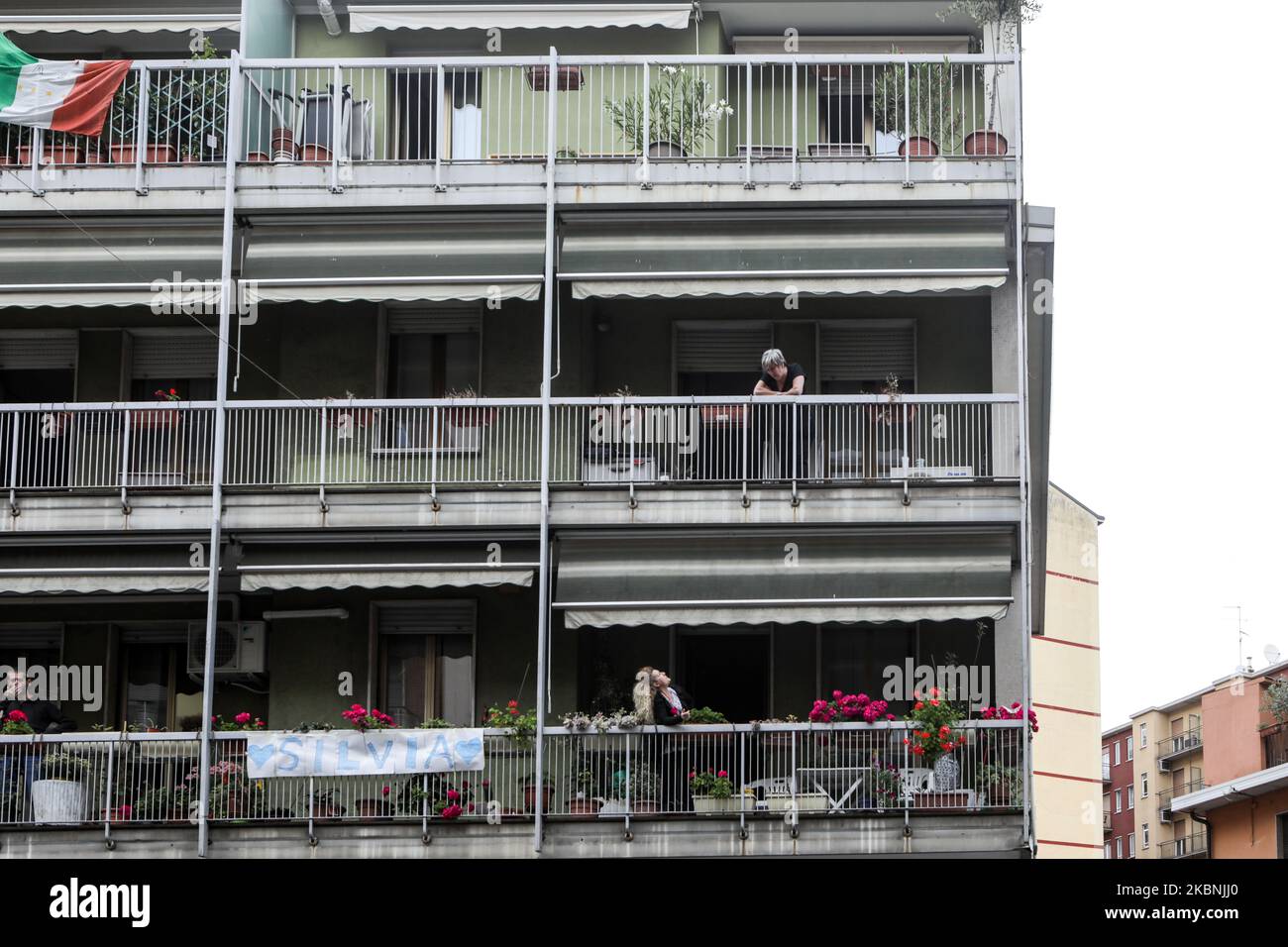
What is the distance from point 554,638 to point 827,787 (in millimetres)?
3469

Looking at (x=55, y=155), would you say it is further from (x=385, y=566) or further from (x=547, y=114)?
(x=385, y=566)

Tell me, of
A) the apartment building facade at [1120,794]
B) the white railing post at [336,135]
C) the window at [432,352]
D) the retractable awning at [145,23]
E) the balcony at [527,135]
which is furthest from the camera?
the apartment building facade at [1120,794]

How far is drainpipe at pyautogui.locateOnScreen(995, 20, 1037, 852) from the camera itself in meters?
19.6

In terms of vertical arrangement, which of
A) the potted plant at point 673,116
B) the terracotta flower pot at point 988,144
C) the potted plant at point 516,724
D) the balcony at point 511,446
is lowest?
the potted plant at point 516,724

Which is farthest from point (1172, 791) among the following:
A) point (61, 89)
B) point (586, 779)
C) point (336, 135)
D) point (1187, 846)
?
point (61, 89)

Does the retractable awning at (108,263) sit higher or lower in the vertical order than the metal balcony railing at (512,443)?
higher

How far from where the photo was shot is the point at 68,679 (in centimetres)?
2264

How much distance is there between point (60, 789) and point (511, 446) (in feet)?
18.7

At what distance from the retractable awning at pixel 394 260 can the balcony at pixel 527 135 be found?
29 centimetres

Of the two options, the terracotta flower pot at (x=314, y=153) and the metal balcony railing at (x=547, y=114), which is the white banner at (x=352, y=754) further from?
the terracotta flower pot at (x=314, y=153)

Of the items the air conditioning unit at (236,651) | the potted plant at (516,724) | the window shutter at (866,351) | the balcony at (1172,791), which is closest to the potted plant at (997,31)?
the window shutter at (866,351)

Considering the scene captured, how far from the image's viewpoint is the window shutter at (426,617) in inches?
878
